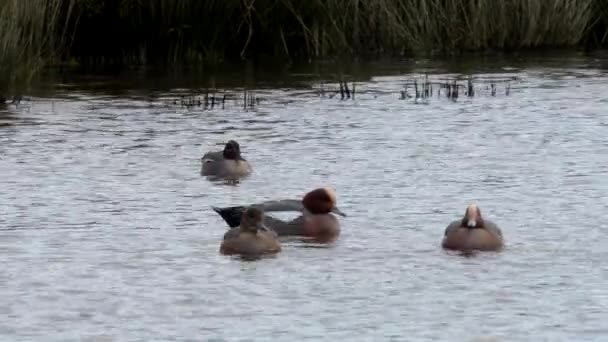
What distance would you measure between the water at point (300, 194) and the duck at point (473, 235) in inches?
3.2

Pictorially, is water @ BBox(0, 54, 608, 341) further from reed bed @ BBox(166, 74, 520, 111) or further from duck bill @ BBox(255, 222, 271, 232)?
duck bill @ BBox(255, 222, 271, 232)

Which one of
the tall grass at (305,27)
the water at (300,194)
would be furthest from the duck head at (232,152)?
the tall grass at (305,27)

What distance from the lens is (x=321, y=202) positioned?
11.4m

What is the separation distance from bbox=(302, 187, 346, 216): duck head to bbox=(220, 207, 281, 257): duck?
2.04ft

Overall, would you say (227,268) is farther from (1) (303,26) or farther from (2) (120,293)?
(1) (303,26)

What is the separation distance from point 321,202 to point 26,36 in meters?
8.93

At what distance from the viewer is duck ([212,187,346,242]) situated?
11.3m

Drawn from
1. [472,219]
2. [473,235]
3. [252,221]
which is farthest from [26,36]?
[473,235]

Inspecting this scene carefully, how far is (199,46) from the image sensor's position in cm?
2178

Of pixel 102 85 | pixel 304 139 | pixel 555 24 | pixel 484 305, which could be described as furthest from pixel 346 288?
pixel 555 24

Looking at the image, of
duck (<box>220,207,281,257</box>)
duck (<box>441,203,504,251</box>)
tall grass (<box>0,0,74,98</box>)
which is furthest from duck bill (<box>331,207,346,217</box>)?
tall grass (<box>0,0,74,98</box>)

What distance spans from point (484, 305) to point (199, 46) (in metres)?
13.2

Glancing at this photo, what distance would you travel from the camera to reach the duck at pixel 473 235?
10.5 meters

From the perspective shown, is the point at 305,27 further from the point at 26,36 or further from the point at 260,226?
the point at 260,226
